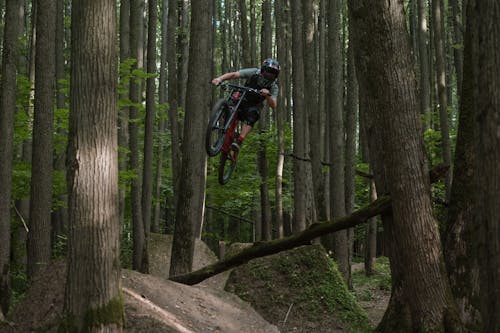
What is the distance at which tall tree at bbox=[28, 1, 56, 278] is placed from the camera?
A: 9.97 metres

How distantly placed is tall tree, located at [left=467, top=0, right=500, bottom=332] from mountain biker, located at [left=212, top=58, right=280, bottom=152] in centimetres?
615

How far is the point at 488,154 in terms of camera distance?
203cm

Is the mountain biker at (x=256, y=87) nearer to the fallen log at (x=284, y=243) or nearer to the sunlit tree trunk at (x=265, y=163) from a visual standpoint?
the fallen log at (x=284, y=243)

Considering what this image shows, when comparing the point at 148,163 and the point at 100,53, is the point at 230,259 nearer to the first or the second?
the point at 100,53

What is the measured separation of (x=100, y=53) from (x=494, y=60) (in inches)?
142

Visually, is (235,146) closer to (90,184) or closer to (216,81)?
(216,81)

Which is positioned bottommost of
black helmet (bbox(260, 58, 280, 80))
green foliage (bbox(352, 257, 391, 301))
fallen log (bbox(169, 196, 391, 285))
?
green foliage (bbox(352, 257, 391, 301))

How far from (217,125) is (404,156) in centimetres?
422

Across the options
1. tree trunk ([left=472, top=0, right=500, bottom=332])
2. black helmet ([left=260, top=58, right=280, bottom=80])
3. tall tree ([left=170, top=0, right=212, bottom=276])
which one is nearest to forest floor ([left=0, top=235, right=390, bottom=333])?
tall tree ([left=170, top=0, right=212, bottom=276])

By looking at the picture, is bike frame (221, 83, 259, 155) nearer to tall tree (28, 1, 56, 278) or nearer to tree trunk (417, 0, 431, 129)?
tall tree (28, 1, 56, 278)

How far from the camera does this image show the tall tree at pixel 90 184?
15.5ft

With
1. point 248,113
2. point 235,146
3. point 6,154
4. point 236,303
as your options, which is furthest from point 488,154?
point 6,154

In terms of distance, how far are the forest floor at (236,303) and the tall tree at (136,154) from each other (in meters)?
4.59

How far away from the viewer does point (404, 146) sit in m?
5.12
